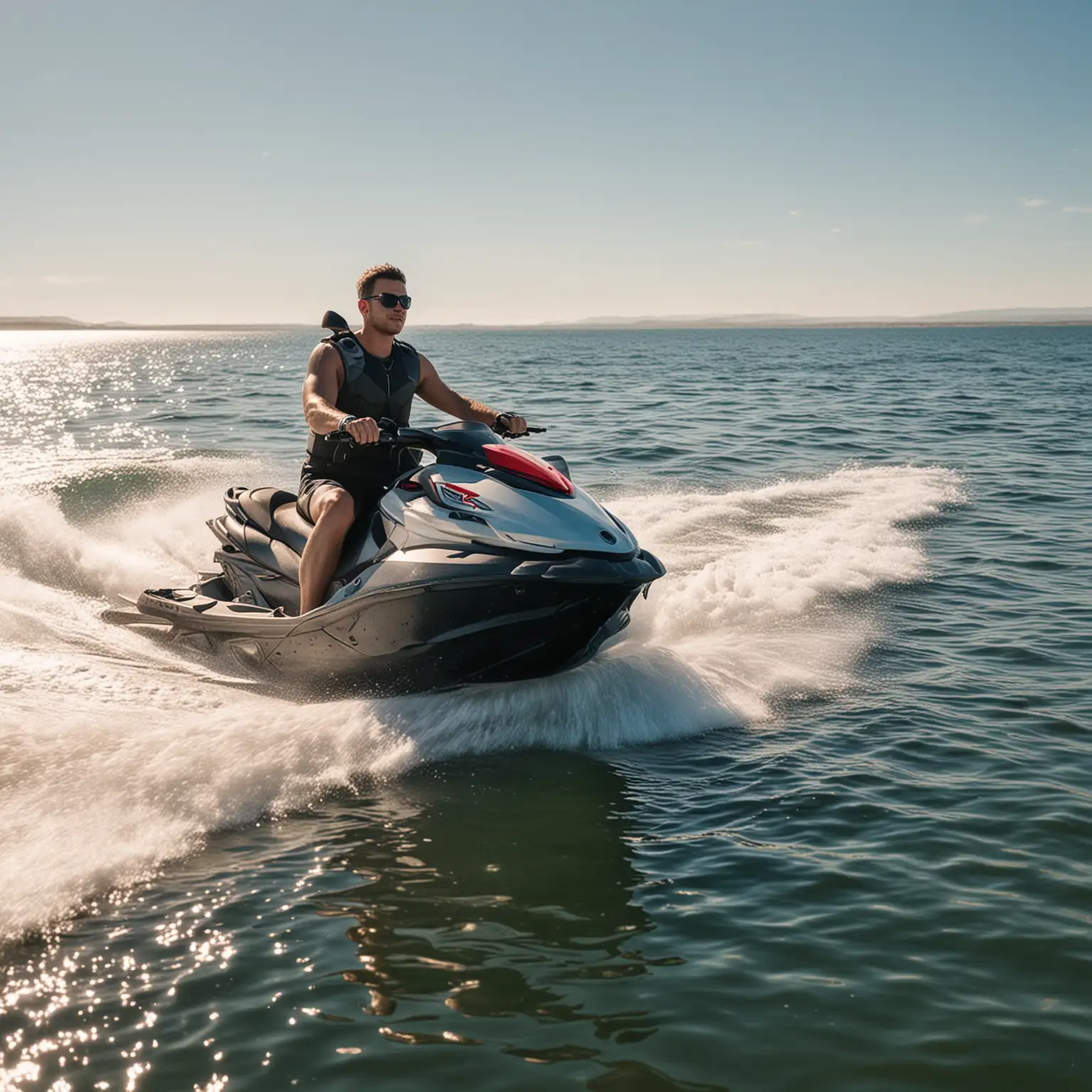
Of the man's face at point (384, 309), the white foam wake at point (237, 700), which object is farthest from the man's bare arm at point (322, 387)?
the white foam wake at point (237, 700)

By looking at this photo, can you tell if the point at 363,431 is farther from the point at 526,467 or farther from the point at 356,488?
the point at 356,488

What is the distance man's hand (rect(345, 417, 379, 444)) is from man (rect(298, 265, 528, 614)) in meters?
0.38

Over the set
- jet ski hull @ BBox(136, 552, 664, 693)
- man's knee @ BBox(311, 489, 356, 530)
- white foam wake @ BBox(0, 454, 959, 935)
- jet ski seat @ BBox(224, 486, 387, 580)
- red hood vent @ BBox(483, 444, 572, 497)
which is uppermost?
red hood vent @ BBox(483, 444, 572, 497)

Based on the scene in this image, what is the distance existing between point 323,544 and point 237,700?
97 cm

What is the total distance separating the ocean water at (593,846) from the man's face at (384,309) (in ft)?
5.85

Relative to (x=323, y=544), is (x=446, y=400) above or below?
above

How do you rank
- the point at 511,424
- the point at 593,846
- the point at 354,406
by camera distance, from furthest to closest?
the point at 511,424 < the point at 354,406 < the point at 593,846

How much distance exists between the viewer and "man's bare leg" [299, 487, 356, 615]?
5.05 meters

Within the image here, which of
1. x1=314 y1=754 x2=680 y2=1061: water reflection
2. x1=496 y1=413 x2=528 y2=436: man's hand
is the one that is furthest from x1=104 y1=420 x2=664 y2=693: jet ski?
x1=314 y1=754 x2=680 y2=1061: water reflection

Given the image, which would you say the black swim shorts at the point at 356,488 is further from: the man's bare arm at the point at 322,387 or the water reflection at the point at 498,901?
the water reflection at the point at 498,901

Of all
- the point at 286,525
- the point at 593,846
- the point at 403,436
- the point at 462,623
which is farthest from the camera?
the point at 286,525

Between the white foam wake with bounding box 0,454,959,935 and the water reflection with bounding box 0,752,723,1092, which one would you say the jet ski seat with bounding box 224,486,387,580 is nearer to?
the white foam wake with bounding box 0,454,959,935

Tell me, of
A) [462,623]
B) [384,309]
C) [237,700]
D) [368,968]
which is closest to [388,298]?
[384,309]

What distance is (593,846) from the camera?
3979 mm
